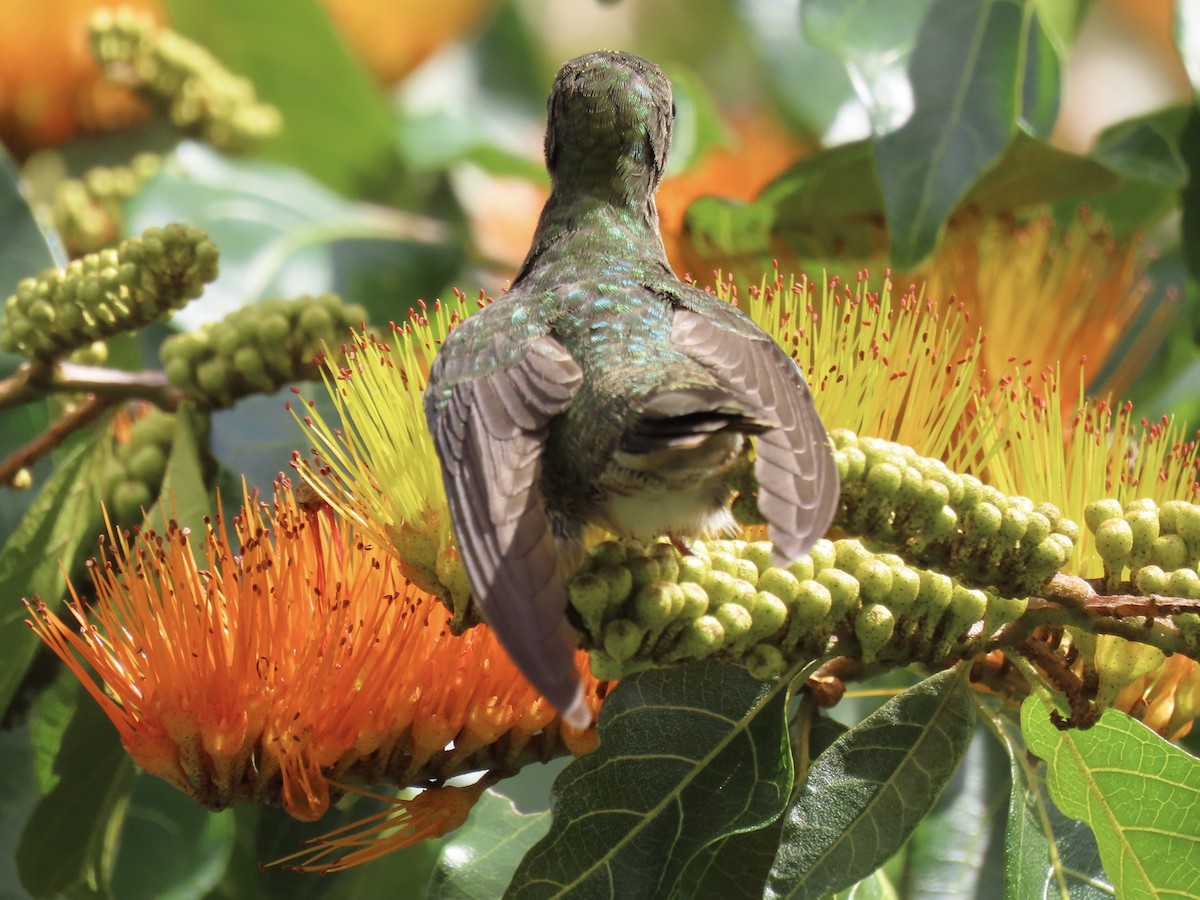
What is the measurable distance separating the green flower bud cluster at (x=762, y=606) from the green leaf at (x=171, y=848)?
913 millimetres

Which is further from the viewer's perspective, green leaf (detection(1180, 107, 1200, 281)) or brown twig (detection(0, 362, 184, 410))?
green leaf (detection(1180, 107, 1200, 281))

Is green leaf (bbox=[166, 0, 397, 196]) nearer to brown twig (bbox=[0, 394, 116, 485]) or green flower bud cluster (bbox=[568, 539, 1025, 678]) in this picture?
brown twig (bbox=[0, 394, 116, 485])

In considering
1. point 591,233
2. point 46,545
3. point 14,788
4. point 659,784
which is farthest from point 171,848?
point 591,233

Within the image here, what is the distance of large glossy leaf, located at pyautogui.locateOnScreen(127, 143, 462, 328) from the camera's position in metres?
2.43

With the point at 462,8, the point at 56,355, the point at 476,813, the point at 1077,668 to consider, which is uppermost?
the point at 462,8

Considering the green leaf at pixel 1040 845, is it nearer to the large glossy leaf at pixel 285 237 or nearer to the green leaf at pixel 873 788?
the green leaf at pixel 873 788

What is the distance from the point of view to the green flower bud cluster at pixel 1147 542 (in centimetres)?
128

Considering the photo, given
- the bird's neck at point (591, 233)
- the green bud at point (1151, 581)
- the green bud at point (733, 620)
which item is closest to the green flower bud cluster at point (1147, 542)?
the green bud at point (1151, 581)

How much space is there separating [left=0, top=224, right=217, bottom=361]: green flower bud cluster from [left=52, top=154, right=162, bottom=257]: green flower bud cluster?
2.62ft

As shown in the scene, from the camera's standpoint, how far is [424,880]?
5.71ft

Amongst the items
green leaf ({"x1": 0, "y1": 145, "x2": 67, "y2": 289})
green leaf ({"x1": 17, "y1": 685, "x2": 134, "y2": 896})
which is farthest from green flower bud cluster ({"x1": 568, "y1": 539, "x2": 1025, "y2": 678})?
green leaf ({"x1": 0, "y1": 145, "x2": 67, "y2": 289})

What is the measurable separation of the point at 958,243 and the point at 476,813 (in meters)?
1.08

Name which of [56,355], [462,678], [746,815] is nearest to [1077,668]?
[746,815]

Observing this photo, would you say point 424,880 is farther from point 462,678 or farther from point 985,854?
point 985,854
